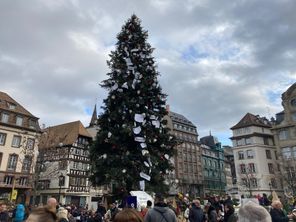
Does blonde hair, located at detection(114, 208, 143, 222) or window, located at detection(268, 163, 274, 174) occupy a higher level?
window, located at detection(268, 163, 274, 174)

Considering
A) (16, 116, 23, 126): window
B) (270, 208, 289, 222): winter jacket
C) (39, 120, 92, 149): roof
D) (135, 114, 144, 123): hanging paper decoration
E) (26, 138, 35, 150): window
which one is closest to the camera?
(270, 208, 289, 222): winter jacket

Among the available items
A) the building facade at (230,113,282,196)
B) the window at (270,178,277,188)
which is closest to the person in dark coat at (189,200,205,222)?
the building facade at (230,113,282,196)

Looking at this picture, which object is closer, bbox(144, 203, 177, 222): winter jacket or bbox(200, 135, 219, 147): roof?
bbox(144, 203, 177, 222): winter jacket

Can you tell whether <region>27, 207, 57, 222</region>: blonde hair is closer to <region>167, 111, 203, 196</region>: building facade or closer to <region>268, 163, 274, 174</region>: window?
<region>268, 163, 274, 174</region>: window

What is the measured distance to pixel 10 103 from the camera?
46.6 m

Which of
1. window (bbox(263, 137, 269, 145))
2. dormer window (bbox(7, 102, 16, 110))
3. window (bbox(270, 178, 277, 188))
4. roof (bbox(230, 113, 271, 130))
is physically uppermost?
roof (bbox(230, 113, 271, 130))

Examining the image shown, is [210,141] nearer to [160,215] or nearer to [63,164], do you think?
[63,164]

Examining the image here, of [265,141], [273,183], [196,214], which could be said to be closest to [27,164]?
[196,214]

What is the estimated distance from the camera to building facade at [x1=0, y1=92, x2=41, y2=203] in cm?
4284

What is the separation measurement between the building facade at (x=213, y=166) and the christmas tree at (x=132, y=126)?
6668 centimetres

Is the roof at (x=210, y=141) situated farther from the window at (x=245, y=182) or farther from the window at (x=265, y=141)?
the window at (x=245, y=182)

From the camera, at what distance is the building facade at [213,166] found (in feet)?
273

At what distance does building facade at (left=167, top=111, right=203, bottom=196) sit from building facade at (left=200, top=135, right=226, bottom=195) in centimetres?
438

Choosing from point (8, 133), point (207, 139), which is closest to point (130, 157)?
point (8, 133)
